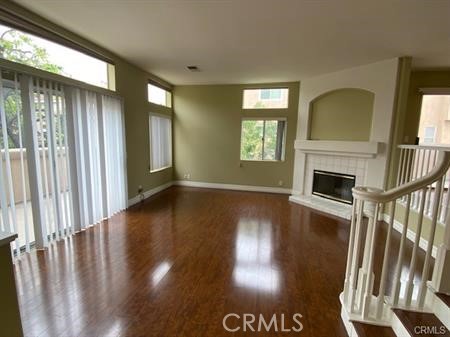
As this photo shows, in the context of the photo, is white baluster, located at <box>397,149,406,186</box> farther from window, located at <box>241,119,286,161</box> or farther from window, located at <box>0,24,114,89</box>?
window, located at <box>0,24,114,89</box>

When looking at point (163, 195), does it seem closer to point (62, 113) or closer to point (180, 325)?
point (62, 113)

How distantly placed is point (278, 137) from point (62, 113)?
4.42 meters

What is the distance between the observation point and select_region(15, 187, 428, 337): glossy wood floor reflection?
1748 mm

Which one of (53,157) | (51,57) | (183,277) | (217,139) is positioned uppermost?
(51,57)

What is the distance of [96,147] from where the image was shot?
352 centimetres

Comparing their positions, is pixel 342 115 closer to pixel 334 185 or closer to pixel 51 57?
pixel 334 185

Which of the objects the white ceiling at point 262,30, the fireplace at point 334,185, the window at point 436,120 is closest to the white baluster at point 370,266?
the white ceiling at point 262,30

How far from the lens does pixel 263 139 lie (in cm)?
582

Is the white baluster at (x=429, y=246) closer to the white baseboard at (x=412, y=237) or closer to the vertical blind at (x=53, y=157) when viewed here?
the white baseboard at (x=412, y=237)

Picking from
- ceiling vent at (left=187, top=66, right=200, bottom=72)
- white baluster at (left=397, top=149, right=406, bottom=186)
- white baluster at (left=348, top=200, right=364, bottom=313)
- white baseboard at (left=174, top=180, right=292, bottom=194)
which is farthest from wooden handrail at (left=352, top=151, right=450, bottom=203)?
white baseboard at (left=174, top=180, right=292, bottom=194)

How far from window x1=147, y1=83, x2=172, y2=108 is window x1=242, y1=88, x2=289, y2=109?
2.02 m

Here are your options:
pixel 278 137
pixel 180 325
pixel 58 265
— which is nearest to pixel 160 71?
pixel 278 137

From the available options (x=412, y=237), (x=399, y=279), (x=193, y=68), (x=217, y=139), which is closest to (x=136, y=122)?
(x=193, y=68)

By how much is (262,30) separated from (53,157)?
3.05 metres
